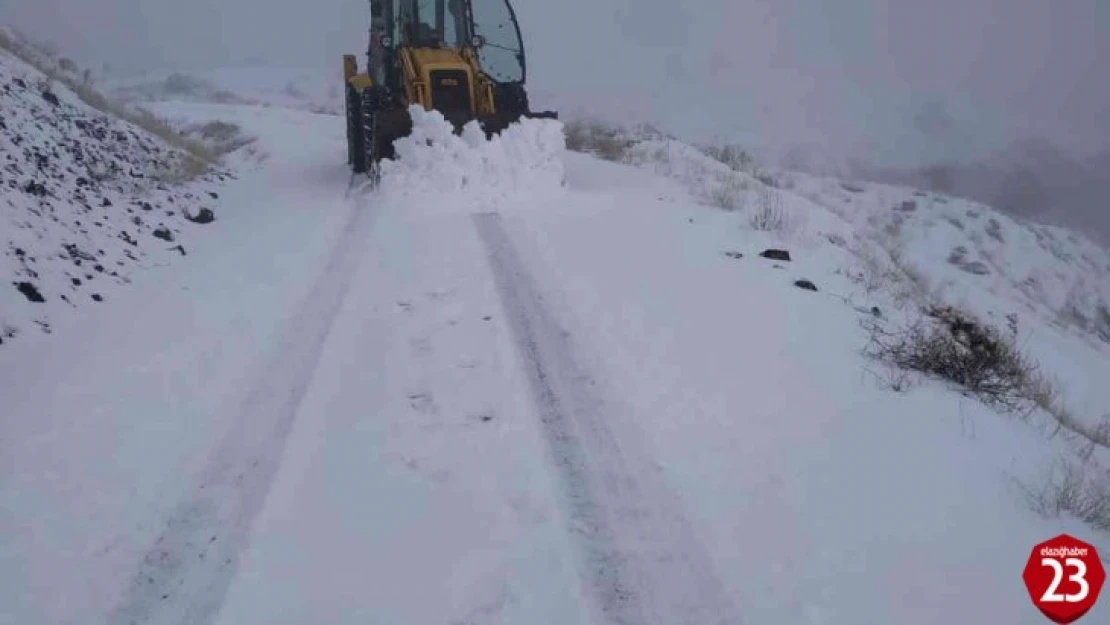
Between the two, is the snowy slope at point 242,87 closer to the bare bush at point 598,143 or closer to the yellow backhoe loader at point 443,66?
the bare bush at point 598,143

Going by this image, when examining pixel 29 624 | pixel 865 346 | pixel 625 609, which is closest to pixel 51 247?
pixel 29 624

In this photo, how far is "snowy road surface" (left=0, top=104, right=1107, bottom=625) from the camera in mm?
2619

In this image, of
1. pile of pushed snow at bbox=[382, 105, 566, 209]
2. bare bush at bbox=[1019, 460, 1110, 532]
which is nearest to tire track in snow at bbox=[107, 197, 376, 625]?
bare bush at bbox=[1019, 460, 1110, 532]

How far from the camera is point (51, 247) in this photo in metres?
5.80

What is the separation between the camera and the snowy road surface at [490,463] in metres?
2.62

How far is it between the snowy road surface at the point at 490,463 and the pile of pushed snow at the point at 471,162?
11.0 feet

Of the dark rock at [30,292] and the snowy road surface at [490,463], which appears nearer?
the snowy road surface at [490,463]

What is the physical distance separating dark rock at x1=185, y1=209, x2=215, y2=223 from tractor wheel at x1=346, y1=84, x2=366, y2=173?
305 cm

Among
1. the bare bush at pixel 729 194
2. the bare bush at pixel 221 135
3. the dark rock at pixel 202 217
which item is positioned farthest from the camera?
the bare bush at pixel 221 135

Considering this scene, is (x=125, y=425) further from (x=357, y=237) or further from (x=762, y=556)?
(x=357, y=237)

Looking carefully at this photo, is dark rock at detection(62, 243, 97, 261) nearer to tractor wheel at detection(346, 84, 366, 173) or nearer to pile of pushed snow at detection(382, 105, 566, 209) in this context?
pile of pushed snow at detection(382, 105, 566, 209)

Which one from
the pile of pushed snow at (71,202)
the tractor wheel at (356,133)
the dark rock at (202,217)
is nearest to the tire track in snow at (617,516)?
the pile of pushed snow at (71,202)

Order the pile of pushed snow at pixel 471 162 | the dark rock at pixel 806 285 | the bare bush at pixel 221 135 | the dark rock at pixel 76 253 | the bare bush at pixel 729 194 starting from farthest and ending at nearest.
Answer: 1. the bare bush at pixel 221 135
2. the bare bush at pixel 729 194
3. the pile of pushed snow at pixel 471 162
4. the dark rock at pixel 806 285
5. the dark rock at pixel 76 253

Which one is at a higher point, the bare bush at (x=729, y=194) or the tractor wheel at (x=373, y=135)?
the tractor wheel at (x=373, y=135)
